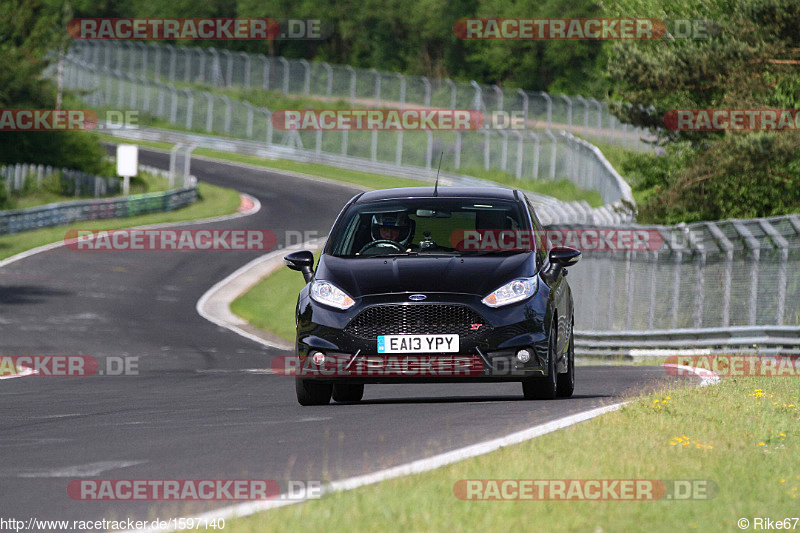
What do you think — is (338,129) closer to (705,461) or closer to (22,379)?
(22,379)

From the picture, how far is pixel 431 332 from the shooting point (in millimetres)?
10344

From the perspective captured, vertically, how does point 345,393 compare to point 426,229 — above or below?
below

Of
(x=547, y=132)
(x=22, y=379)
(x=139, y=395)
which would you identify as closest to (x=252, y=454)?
(x=139, y=395)

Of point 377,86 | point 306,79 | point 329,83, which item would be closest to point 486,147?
point 377,86

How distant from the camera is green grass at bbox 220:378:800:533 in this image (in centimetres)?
566

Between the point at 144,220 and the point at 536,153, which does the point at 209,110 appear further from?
the point at 144,220

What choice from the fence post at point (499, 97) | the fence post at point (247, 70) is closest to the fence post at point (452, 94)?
the fence post at point (499, 97)

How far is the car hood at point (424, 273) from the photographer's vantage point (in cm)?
1046

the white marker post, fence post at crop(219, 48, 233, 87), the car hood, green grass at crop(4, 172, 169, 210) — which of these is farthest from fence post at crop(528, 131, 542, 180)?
the car hood

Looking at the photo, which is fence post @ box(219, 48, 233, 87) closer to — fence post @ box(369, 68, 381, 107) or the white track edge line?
fence post @ box(369, 68, 381, 107)

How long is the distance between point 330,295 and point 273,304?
21902mm

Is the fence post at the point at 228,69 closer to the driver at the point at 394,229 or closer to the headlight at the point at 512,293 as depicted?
the driver at the point at 394,229

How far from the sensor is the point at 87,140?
196ft

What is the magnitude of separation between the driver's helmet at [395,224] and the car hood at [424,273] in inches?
18.1
